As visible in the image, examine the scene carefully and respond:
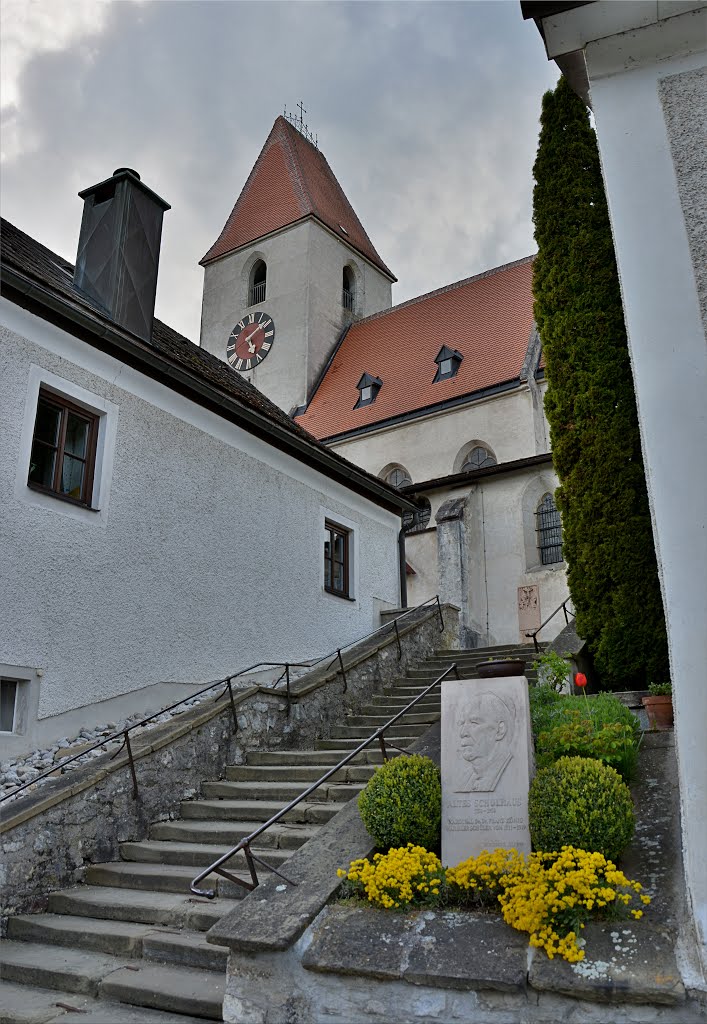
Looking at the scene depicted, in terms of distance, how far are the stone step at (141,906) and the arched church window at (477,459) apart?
17.2 metres

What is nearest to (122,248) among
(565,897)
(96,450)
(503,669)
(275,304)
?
(96,450)

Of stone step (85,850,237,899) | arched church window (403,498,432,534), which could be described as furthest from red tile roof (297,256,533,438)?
stone step (85,850,237,899)

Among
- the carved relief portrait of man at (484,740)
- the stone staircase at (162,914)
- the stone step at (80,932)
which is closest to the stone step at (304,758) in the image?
the stone staircase at (162,914)

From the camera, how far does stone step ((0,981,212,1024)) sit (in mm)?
4129

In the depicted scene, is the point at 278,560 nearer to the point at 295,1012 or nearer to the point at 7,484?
the point at 7,484

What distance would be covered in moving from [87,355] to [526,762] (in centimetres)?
629

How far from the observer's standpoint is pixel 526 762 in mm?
4805

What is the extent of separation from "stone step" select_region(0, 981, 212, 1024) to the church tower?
23917mm

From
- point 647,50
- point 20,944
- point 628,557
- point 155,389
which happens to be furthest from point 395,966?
point 155,389

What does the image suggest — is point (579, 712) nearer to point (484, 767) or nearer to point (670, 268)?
point (484, 767)

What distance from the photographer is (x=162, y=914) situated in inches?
206

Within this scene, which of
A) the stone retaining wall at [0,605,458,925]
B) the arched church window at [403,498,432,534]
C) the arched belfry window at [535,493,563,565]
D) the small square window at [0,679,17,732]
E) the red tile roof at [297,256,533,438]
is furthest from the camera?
the red tile roof at [297,256,533,438]

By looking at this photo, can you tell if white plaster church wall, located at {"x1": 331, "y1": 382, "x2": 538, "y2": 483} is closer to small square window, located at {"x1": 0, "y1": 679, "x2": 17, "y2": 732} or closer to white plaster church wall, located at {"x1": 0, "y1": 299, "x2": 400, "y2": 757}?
white plaster church wall, located at {"x1": 0, "y1": 299, "x2": 400, "y2": 757}

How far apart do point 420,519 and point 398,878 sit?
16.7 metres
